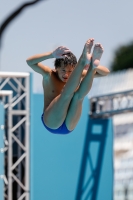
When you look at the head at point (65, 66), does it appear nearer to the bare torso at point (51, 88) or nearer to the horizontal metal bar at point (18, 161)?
the bare torso at point (51, 88)

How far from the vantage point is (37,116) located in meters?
8.70

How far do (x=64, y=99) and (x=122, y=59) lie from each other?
33.5 metres

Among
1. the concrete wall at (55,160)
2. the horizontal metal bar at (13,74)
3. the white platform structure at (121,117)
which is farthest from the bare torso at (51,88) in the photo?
the white platform structure at (121,117)

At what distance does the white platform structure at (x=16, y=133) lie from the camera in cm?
825

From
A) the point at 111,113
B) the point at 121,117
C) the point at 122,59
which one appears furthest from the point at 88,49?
the point at 122,59

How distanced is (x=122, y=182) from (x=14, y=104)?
5.46 meters

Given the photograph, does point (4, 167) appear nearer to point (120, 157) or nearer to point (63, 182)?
point (63, 182)

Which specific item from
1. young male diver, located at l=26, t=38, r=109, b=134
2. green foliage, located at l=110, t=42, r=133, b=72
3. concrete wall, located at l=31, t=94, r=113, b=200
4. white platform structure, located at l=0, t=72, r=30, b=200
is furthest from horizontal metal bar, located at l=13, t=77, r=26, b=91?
green foliage, located at l=110, t=42, r=133, b=72

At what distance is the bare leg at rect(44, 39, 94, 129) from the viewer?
4910mm

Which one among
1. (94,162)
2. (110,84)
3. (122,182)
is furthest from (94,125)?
(110,84)

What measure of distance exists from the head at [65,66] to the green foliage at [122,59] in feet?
107

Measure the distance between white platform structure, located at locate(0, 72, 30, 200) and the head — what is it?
2871 millimetres

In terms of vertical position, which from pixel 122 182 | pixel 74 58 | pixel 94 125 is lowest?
pixel 122 182

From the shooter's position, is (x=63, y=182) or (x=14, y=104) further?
(x=63, y=182)
